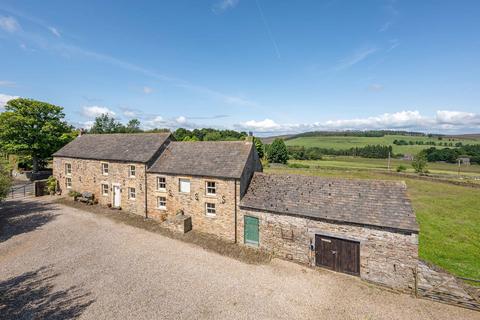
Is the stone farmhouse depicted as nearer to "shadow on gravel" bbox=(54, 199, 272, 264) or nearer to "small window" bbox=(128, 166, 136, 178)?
"small window" bbox=(128, 166, 136, 178)

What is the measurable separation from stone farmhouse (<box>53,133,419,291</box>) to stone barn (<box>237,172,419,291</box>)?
5cm

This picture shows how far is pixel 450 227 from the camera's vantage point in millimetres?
22844

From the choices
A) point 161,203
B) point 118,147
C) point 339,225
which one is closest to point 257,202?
point 339,225

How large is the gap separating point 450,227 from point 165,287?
27.7m

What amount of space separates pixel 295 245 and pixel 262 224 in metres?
2.67

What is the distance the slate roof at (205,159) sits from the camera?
18.6 meters

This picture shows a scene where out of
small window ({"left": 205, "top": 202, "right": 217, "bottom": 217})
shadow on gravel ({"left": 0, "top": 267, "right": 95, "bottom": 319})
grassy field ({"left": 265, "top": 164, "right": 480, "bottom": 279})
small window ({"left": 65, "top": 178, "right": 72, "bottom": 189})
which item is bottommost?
grassy field ({"left": 265, "top": 164, "right": 480, "bottom": 279})

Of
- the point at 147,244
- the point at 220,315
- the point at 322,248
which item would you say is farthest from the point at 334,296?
the point at 147,244

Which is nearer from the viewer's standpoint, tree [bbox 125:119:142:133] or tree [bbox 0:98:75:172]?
tree [bbox 0:98:75:172]

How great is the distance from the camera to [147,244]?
16812mm

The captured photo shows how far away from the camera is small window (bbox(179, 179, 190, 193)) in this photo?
19.9 meters

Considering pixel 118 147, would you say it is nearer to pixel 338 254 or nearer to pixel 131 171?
pixel 131 171

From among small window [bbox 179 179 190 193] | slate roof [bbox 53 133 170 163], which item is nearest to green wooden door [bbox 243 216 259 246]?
small window [bbox 179 179 190 193]

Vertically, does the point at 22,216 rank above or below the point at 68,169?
below
